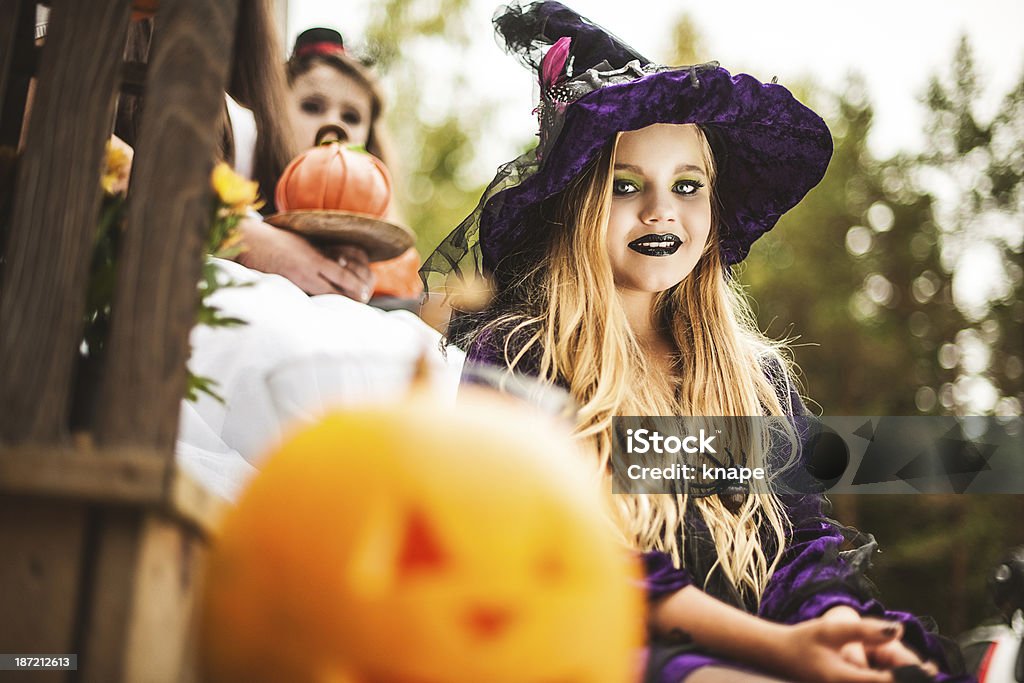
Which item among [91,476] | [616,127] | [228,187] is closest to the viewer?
[91,476]

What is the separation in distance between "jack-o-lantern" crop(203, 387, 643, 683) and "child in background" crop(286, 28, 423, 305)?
2.16 m

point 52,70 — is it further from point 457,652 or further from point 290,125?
point 290,125

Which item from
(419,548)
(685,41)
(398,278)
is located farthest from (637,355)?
(685,41)

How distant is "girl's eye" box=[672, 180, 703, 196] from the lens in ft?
5.96

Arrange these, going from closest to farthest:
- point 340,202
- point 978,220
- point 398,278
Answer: point 340,202, point 398,278, point 978,220

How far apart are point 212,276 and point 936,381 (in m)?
8.43

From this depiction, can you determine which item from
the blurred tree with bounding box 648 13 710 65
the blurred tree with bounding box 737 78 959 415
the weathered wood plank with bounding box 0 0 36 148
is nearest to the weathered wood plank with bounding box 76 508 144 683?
the weathered wood plank with bounding box 0 0 36 148

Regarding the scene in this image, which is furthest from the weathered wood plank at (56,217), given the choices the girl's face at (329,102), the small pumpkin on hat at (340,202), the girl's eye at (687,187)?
the girl's face at (329,102)

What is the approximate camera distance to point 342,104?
3129mm

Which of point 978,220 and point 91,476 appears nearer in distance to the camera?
point 91,476

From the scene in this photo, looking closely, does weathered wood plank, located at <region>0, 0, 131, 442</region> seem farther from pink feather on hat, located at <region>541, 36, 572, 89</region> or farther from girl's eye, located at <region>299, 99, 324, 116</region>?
girl's eye, located at <region>299, 99, 324, 116</region>

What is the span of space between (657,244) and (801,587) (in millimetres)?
675

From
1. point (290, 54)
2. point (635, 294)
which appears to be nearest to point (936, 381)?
point (290, 54)

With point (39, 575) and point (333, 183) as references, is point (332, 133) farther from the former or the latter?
point (39, 575)
